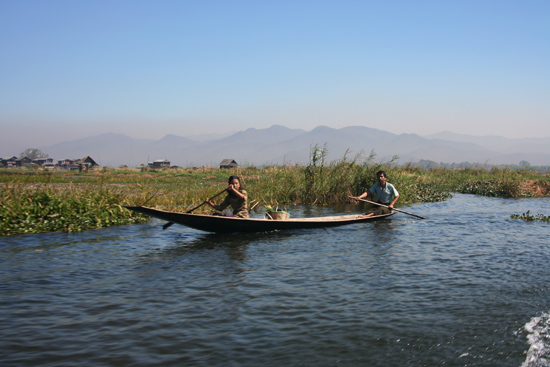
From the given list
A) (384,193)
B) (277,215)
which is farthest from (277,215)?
(384,193)

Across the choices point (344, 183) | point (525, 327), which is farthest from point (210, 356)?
point (344, 183)

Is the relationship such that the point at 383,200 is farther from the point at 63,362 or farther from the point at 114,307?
the point at 63,362

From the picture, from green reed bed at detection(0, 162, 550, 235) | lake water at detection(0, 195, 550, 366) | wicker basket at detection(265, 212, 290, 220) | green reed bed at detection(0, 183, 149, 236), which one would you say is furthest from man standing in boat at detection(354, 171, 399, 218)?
green reed bed at detection(0, 183, 149, 236)

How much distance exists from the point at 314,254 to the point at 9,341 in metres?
6.03

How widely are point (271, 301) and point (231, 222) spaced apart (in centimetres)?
454

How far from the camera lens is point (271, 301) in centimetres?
648

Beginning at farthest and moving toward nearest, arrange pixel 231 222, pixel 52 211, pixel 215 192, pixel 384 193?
pixel 215 192, pixel 384 193, pixel 52 211, pixel 231 222

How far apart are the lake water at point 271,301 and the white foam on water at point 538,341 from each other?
2 centimetres

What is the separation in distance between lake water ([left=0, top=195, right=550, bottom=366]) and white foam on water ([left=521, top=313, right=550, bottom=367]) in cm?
2

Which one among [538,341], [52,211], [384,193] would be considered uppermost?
[384,193]

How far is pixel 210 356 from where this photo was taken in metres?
4.77

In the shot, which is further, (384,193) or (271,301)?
(384,193)

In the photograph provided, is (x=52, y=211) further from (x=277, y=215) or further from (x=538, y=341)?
(x=538, y=341)

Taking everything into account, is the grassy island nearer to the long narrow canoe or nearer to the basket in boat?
the long narrow canoe
